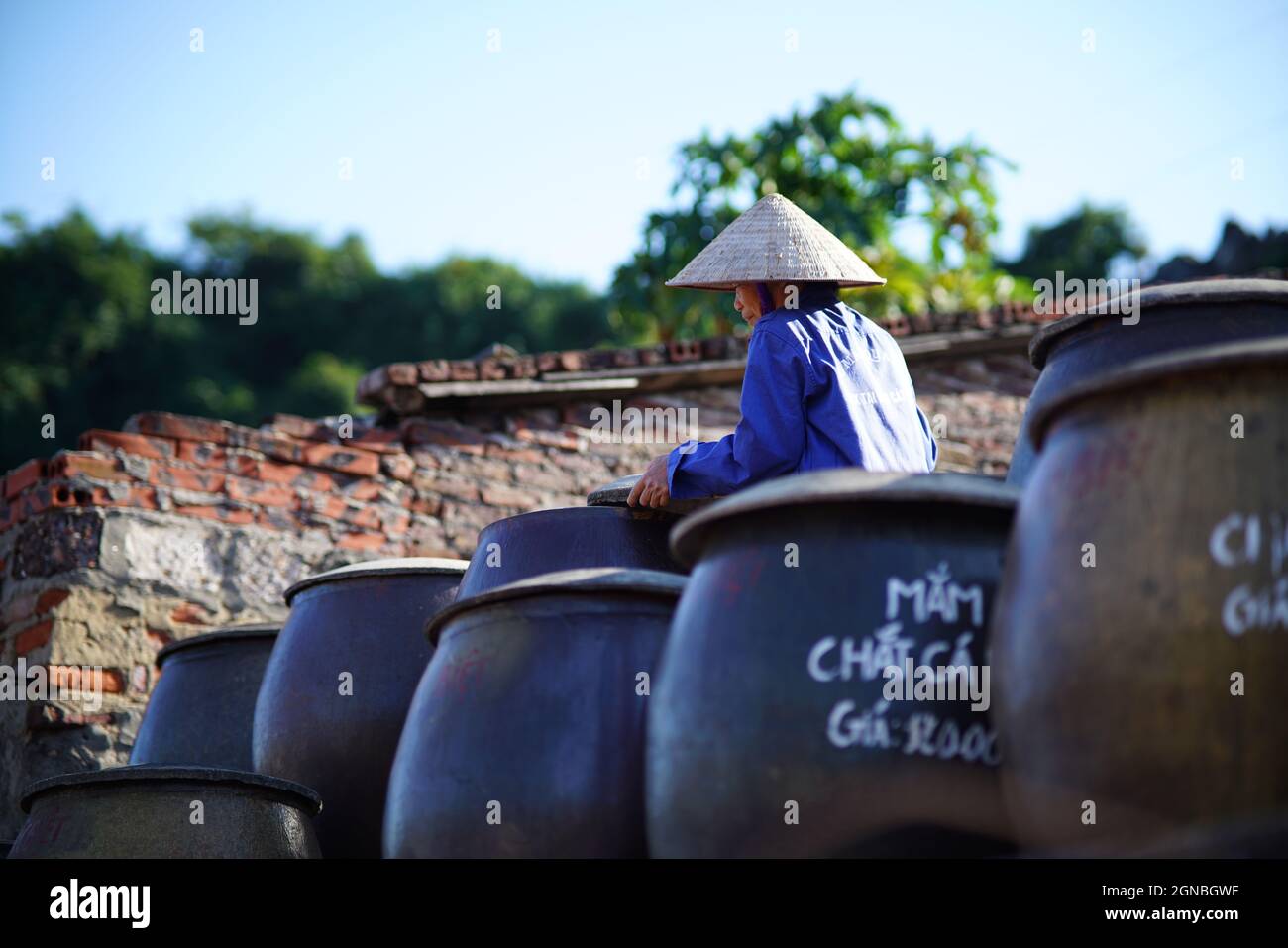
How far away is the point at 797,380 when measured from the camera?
3.47 metres

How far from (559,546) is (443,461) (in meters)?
3.68

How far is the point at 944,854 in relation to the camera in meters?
2.27

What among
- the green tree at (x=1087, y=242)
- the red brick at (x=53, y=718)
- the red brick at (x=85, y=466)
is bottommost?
the red brick at (x=53, y=718)

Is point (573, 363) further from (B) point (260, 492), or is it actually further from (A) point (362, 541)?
(B) point (260, 492)

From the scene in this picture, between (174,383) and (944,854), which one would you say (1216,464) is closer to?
(944,854)

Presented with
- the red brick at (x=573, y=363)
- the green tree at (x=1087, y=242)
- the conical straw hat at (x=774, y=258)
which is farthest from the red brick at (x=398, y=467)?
the green tree at (x=1087, y=242)

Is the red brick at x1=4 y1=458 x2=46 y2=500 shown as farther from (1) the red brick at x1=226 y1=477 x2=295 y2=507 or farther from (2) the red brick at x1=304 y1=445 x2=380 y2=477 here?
(2) the red brick at x1=304 y1=445 x2=380 y2=477

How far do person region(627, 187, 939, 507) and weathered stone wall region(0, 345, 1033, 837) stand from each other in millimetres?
3151

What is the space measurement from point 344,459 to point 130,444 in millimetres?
969

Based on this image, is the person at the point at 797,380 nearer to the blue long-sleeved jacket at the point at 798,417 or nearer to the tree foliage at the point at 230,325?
the blue long-sleeved jacket at the point at 798,417

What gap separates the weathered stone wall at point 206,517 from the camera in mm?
5910

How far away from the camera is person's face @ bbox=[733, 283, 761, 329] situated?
3.71m

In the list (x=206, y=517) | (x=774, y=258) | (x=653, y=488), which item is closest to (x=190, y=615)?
(x=206, y=517)
